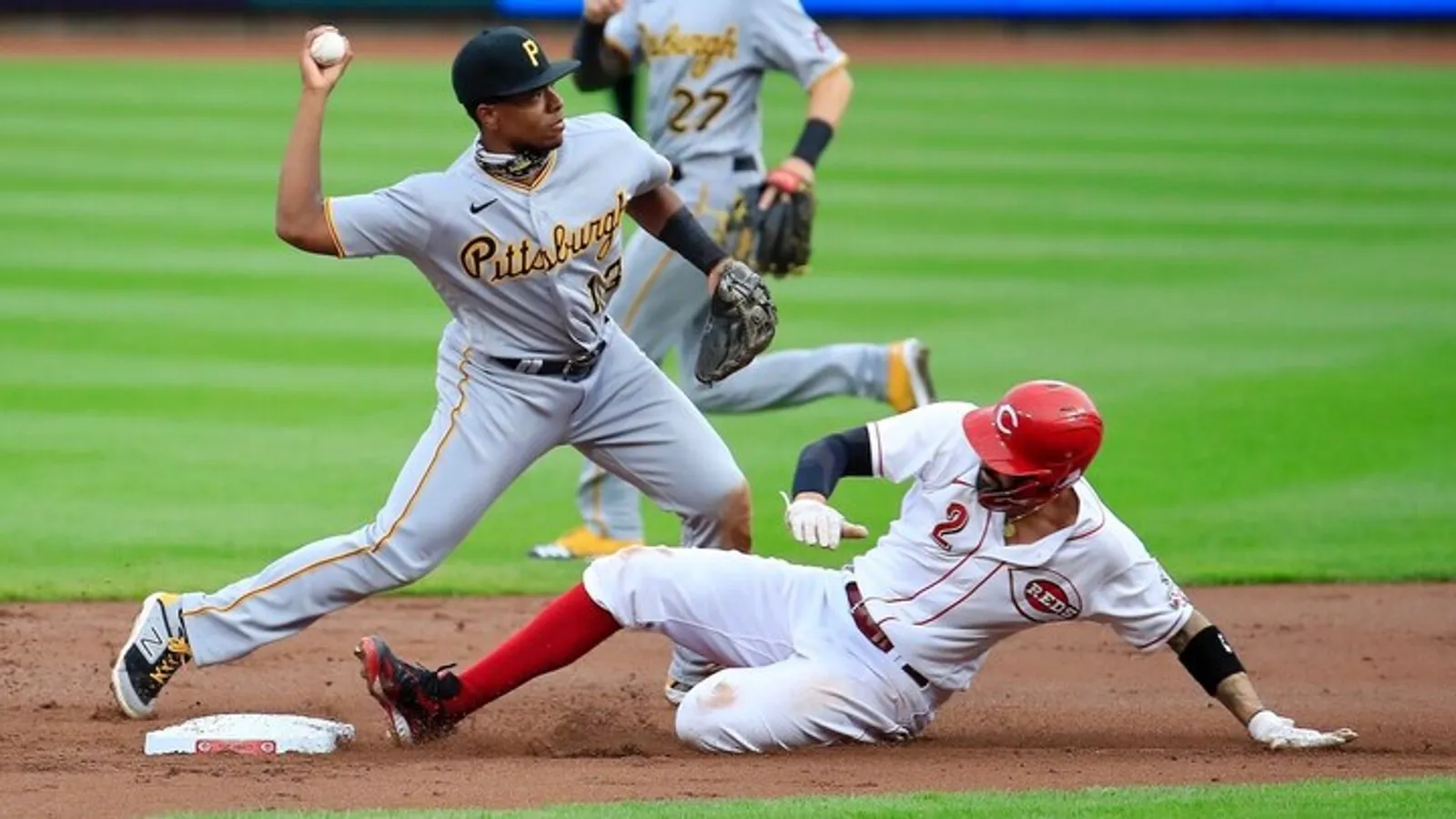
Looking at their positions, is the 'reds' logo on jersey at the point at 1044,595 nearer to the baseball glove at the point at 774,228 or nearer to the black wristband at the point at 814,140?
the baseball glove at the point at 774,228

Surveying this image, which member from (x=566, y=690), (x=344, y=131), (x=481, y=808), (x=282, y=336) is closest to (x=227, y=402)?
(x=282, y=336)

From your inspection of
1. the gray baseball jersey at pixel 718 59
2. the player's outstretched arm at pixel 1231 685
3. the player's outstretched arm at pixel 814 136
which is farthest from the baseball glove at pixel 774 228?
the player's outstretched arm at pixel 1231 685

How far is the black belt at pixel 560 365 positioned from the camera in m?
6.02

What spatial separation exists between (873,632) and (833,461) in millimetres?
445

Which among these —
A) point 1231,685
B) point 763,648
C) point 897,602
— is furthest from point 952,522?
point 1231,685

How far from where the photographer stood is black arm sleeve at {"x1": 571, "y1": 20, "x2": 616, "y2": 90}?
819 centimetres

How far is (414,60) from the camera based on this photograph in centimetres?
2506

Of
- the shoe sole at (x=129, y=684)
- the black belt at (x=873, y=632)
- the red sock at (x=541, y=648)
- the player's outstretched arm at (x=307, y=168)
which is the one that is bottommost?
the shoe sole at (x=129, y=684)

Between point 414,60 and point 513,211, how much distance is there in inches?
777

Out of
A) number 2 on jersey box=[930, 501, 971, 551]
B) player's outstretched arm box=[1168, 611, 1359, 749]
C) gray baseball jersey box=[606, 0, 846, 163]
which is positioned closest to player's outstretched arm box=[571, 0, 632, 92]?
gray baseball jersey box=[606, 0, 846, 163]

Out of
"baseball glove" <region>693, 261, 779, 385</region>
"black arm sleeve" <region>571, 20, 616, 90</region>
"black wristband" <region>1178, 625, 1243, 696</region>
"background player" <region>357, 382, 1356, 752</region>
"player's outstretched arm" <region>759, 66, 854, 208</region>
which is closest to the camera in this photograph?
"background player" <region>357, 382, 1356, 752</region>

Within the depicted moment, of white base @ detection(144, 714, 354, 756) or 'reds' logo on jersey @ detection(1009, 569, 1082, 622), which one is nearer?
'reds' logo on jersey @ detection(1009, 569, 1082, 622)

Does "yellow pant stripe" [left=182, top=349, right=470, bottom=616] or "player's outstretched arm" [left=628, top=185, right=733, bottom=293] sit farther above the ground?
"player's outstretched arm" [left=628, top=185, right=733, bottom=293]

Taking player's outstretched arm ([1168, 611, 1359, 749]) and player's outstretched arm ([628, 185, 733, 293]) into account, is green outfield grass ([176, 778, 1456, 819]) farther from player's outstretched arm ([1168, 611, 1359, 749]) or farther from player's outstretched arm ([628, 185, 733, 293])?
player's outstretched arm ([628, 185, 733, 293])
